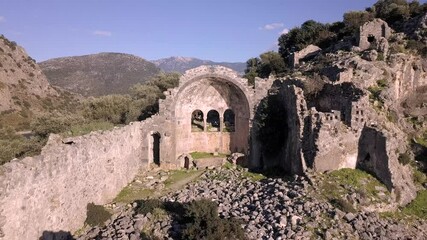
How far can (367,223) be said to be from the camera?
14.0m

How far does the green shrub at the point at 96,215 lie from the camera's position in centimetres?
1587

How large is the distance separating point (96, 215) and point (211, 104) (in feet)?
45.5

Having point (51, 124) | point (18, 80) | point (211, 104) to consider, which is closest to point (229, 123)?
point (211, 104)

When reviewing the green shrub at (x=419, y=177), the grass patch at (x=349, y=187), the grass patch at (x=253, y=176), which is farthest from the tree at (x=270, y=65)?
the grass patch at (x=349, y=187)

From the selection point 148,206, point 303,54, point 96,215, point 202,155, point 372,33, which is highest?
point 372,33

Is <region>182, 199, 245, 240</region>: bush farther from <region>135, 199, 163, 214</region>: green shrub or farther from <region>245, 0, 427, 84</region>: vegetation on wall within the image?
<region>245, 0, 427, 84</region>: vegetation on wall

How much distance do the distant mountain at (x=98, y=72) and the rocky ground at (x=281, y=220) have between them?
2489 inches

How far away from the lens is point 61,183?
13531 millimetres

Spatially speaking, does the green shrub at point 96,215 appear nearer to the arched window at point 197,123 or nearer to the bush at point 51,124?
the arched window at point 197,123

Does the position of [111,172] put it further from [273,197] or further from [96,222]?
[273,197]

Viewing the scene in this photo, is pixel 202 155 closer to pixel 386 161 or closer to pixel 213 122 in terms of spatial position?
pixel 213 122

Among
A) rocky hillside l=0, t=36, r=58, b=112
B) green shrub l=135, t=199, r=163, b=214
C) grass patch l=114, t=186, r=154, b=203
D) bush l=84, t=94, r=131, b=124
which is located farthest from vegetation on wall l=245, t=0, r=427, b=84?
rocky hillside l=0, t=36, r=58, b=112

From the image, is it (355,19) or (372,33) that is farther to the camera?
(355,19)

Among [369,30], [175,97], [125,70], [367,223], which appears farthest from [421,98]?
[125,70]
